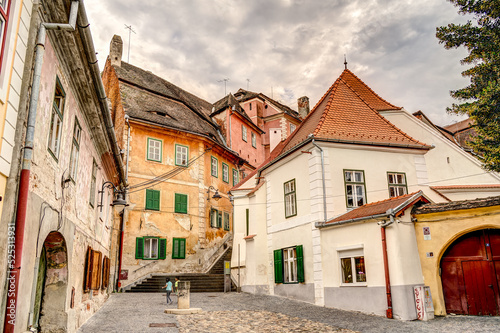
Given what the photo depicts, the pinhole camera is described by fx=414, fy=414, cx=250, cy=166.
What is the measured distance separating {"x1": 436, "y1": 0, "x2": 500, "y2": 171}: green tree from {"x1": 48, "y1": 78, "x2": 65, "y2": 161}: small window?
15109 mm

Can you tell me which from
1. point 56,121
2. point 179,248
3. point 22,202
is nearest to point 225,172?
point 179,248

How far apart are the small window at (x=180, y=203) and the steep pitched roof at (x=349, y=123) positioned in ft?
30.1

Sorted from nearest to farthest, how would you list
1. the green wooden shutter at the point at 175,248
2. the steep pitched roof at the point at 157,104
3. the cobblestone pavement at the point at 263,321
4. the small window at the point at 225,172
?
the cobblestone pavement at the point at 263,321, the green wooden shutter at the point at 175,248, the steep pitched roof at the point at 157,104, the small window at the point at 225,172

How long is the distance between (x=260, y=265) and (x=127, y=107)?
43.8ft

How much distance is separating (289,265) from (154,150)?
12.5 meters

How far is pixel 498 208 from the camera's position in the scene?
1127cm

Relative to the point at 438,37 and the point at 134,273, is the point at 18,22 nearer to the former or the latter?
the point at 438,37

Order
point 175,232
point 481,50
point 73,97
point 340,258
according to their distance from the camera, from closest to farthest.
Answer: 1. point 73,97
2. point 340,258
3. point 481,50
4. point 175,232

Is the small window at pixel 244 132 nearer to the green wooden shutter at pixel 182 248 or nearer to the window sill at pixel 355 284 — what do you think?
the green wooden shutter at pixel 182 248

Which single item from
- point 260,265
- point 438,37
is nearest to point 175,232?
point 260,265

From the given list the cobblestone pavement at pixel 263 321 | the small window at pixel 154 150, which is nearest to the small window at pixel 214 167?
the small window at pixel 154 150

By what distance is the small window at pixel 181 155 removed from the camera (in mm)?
26609

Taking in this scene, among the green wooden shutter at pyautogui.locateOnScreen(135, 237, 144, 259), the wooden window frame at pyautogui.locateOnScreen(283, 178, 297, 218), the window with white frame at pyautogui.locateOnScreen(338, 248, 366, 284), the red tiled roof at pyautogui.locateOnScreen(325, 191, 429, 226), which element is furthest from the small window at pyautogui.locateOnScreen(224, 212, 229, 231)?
the window with white frame at pyautogui.locateOnScreen(338, 248, 366, 284)

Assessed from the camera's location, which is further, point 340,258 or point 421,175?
point 421,175
